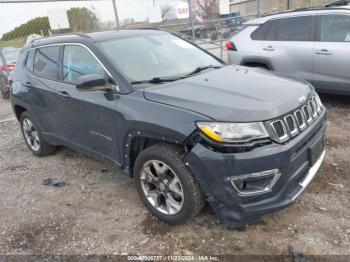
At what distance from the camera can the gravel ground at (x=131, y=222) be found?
2.92 metres

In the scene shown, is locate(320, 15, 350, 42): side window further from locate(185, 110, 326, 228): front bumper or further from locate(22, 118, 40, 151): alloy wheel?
locate(22, 118, 40, 151): alloy wheel

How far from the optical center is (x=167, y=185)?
10.3 ft

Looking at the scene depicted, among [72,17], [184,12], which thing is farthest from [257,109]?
[184,12]

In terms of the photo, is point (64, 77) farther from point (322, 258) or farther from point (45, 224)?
point (322, 258)

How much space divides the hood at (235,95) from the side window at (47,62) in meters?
1.70

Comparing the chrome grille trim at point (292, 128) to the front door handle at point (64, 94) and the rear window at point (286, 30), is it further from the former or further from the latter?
the rear window at point (286, 30)

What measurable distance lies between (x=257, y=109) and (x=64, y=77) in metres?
2.43

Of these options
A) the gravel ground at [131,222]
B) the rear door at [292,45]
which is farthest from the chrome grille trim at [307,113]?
the rear door at [292,45]

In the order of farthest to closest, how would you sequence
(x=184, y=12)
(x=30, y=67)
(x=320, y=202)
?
(x=184, y=12) < (x=30, y=67) < (x=320, y=202)

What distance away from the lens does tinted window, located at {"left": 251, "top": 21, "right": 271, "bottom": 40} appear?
655 cm

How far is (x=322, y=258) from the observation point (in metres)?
A: 2.68

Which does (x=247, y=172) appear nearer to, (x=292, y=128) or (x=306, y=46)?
(x=292, y=128)

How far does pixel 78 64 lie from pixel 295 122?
2.44 meters

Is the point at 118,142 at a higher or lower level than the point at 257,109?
lower
